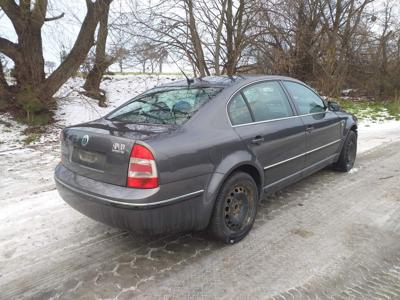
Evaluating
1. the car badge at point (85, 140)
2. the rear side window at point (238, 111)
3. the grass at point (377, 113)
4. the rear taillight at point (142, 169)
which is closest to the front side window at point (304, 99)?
the rear side window at point (238, 111)

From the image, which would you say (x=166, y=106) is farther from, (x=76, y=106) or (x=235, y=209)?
(x=76, y=106)

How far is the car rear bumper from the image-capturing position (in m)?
2.66

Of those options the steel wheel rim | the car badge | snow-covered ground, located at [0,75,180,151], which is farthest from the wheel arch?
snow-covered ground, located at [0,75,180,151]

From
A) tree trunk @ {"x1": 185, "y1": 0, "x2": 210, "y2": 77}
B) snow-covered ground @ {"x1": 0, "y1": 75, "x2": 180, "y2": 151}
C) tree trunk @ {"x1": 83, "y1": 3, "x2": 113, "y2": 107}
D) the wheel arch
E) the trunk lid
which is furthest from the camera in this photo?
tree trunk @ {"x1": 185, "y1": 0, "x2": 210, "y2": 77}

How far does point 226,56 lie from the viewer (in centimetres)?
1159

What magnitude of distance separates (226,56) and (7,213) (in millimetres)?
9122

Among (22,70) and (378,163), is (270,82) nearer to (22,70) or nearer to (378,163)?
(378,163)

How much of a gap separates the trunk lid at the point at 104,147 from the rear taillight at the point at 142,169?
2.3 inches

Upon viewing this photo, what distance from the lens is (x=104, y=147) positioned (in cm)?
287

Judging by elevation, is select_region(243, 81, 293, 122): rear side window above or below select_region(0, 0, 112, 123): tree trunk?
below

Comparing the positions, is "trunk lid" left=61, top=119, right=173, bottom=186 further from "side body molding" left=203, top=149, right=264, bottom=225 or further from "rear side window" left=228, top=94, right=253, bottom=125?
"rear side window" left=228, top=94, right=253, bottom=125

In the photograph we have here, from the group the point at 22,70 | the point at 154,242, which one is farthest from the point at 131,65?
the point at 154,242

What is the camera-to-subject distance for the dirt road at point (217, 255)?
2650mm

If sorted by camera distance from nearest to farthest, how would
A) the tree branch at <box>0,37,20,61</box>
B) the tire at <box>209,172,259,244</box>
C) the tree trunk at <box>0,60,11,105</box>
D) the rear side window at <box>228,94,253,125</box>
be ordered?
the tire at <box>209,172,259,244</box> → the rear side window at <box>228,94,253,125</box> → the tree branch at <box>0,37,20,61</box> → the tree trunk at <box>0,60,11,105</box>
